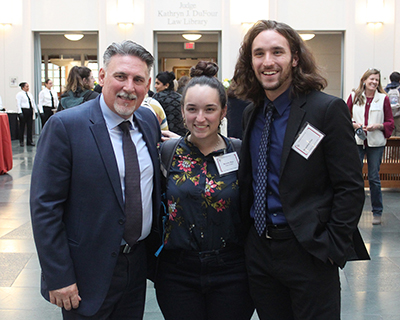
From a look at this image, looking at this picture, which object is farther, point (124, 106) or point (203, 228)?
point (203, 228)

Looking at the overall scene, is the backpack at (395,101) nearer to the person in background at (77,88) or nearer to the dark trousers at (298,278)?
the person in background at (77,88)

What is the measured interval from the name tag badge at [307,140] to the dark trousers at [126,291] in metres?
0.85

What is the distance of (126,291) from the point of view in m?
2.07

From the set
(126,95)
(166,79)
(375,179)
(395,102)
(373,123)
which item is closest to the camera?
(126,95)

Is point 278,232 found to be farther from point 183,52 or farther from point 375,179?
point 183,52

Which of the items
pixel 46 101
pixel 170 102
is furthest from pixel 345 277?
pixel 46 101

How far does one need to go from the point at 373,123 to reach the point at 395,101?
10.9 ft

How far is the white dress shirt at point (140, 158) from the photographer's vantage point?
201cm

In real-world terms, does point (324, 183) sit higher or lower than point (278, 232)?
higher

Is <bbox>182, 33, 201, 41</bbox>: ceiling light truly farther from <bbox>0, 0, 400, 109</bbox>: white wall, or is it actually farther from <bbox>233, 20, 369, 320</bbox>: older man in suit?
<bbox>233, 20, 369, 320</bbox>: older man in suit

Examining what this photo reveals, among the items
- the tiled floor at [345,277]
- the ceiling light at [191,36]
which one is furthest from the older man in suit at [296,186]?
the ceiling light at [191,36]

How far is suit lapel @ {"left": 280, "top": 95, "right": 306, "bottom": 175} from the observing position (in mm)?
1910

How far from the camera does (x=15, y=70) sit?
15898 millimetres

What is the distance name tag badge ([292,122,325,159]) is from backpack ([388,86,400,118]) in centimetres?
737
